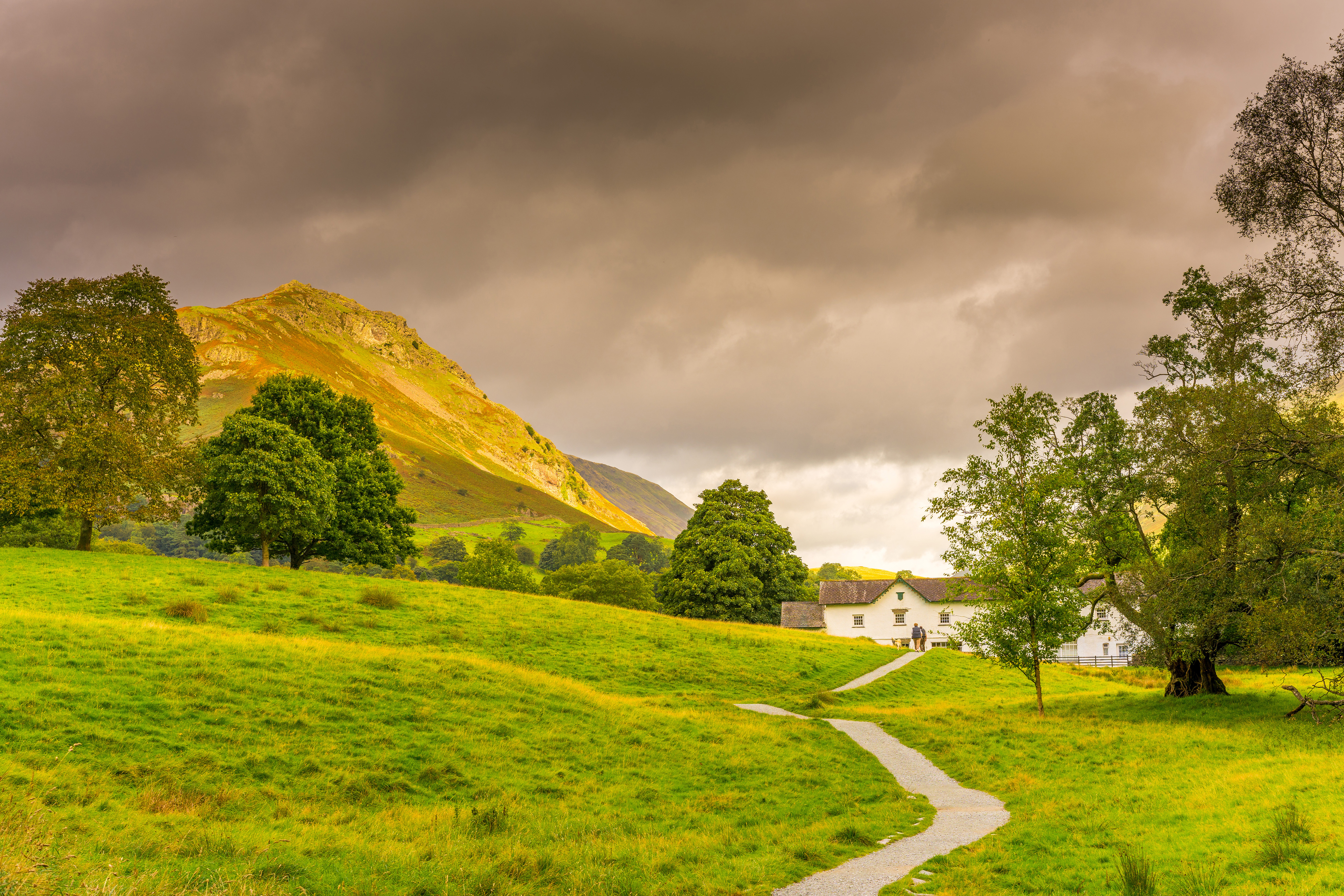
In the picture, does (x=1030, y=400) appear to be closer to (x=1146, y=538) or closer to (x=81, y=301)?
(x=1146, y=538)

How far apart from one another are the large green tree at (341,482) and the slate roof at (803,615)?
4858cm

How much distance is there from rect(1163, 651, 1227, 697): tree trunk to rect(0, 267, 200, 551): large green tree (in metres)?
58.2

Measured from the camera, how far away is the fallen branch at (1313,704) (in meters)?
23.5

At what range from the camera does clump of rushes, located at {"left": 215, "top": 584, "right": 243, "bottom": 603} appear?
35.6 metres

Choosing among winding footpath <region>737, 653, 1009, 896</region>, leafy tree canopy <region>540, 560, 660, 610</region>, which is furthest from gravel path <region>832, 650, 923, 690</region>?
leafy tree canopy <region>540, 560, 660, 610</region>

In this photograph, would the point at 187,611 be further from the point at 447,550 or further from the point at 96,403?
the point at 447,550

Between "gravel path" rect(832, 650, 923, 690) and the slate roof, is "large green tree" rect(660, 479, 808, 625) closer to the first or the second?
the slate roof

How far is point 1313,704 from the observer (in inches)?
963

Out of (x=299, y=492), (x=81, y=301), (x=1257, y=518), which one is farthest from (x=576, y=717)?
(x=81, y=301)

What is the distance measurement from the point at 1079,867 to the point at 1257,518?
19.2 metres

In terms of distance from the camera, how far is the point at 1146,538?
32.2 m

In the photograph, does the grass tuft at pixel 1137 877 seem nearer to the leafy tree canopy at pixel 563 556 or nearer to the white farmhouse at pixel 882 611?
the white farmhouse at pixel 882 611

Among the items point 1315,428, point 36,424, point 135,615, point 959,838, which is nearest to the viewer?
point 959,838

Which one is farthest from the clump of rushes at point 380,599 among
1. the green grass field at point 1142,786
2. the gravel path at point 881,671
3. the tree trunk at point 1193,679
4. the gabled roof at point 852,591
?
the gabled roof at point 852,591
